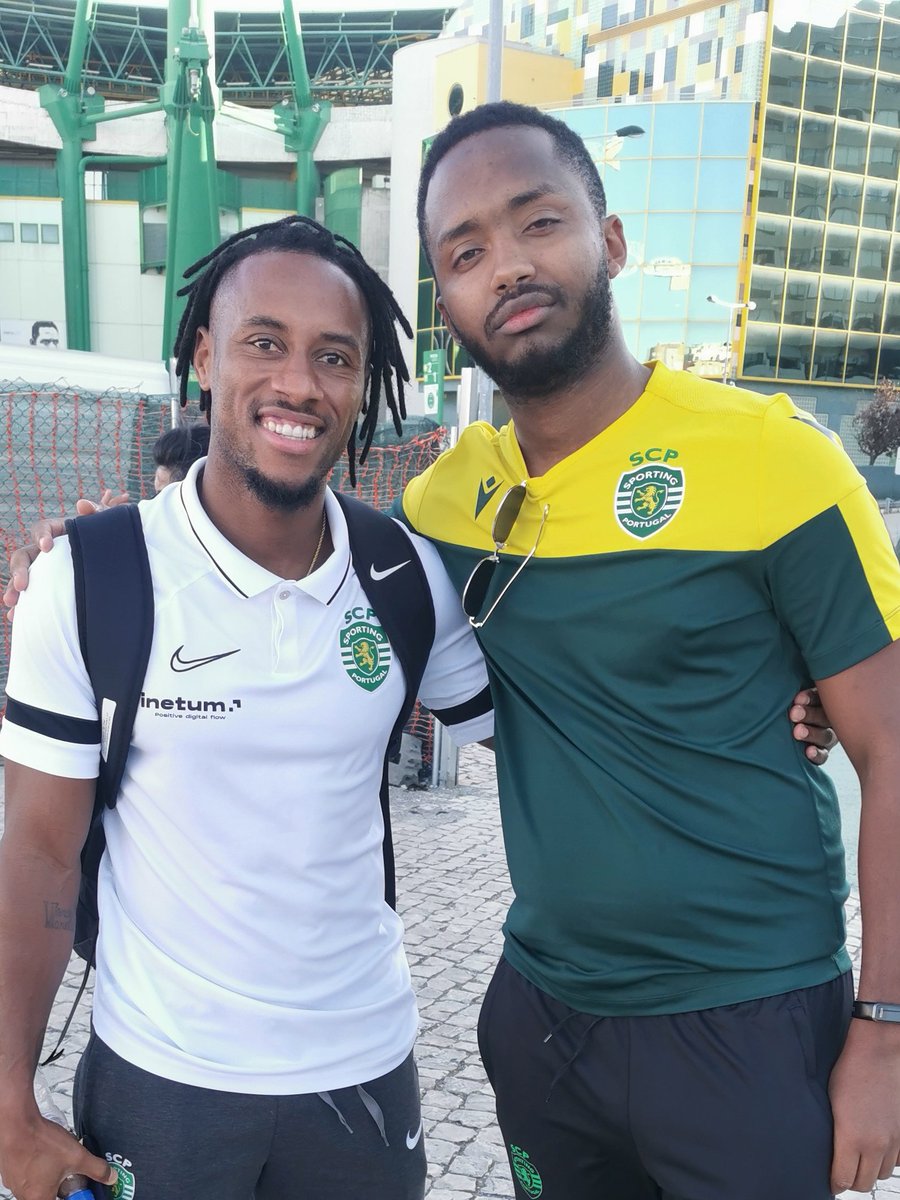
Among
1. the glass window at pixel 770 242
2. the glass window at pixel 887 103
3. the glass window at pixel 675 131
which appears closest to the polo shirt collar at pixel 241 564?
the glass window at pixel 675 131

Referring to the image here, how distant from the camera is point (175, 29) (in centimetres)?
2427

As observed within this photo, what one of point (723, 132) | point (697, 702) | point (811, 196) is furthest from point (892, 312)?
point (697, 702)

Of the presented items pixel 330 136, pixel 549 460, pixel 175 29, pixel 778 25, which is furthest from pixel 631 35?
pixel 549 460

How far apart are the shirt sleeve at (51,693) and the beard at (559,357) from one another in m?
0.96

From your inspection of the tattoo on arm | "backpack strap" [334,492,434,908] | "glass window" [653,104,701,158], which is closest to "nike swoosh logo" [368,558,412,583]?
"backpack strap" [334,492,434,908]

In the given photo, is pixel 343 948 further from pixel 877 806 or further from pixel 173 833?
pixel 877 806

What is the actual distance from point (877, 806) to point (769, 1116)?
0.59m

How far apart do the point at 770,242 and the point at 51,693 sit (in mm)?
40777

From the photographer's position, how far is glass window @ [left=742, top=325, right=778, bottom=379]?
38.6 m

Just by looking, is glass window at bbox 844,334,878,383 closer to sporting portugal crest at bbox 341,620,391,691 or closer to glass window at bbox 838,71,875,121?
glass window at bbox 838,71,875,121

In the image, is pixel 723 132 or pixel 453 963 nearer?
pixel 453 963

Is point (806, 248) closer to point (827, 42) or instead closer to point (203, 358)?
point (827, 42)

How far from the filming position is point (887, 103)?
39844 millimetres

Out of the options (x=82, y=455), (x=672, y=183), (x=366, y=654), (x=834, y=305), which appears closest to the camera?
(x=366, y=654)
